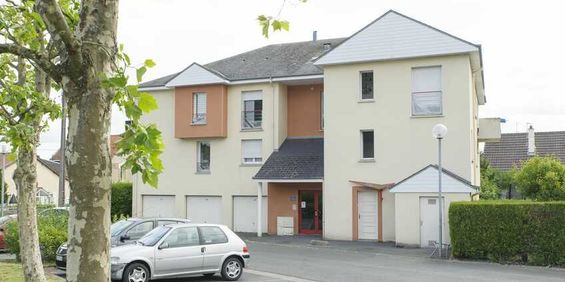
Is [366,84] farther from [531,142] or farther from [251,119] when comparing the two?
[531,142]

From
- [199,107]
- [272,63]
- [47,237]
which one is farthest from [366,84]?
[47,237]

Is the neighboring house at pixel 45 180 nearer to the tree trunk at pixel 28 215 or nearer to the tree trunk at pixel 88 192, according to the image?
the tree trunk at pixel 28 215

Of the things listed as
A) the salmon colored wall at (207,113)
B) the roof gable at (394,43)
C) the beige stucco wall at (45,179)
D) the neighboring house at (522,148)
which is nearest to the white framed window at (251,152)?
the salmon colored wall at (207,113)

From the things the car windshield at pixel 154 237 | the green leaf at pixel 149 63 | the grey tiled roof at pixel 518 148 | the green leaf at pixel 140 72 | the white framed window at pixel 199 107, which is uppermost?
the white framed window at pixel 199 107

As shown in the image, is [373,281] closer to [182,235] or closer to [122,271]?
[182,235]

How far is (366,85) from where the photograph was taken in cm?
2809

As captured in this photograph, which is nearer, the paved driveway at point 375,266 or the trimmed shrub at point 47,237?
the paved driveway at point 375,266

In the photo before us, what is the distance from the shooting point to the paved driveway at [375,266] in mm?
17016

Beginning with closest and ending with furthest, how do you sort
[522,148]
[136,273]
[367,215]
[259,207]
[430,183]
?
1. [136,273]
2. [430,183]
3. [367,215]
4. [259,207]
5. [522,148]

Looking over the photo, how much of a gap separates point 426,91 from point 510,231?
8.40 m

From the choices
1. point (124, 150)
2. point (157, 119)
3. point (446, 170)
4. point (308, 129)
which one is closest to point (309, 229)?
point (308, 129)

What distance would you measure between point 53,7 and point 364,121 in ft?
77.8

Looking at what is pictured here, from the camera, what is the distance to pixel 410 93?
26.8 meters

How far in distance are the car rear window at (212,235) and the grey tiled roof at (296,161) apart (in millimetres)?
13023
